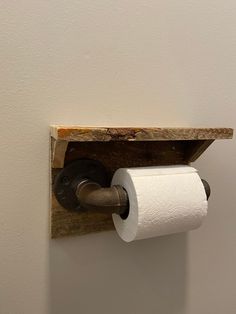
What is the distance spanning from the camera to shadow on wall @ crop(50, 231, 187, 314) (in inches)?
18.2

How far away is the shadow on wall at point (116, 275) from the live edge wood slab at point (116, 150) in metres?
0.03

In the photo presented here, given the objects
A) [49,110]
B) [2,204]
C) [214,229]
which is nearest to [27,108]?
[49,110]

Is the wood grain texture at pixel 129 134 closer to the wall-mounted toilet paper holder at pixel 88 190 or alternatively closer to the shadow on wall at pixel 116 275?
the wall-mounted toilet paper holder at pixel 88 190

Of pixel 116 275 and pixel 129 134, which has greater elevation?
pixel 129 134

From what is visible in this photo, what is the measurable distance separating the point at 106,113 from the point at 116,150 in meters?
0.06

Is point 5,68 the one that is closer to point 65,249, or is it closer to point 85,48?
point 85,48

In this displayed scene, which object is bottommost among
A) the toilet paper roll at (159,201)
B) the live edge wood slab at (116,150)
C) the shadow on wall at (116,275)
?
the shadow on wall at (116,275)

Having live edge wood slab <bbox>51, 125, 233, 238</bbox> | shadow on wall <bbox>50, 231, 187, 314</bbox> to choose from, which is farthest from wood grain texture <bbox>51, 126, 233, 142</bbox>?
shadow on wall <bbox>50, 231, 187, 314</bbox>

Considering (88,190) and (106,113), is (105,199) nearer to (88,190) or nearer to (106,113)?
(88,190)

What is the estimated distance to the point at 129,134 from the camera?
15.0 inches

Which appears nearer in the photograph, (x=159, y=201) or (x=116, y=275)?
(x=159, y=201)

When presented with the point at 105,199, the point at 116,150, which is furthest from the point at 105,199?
the point at 116,150

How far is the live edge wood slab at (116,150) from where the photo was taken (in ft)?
1.25

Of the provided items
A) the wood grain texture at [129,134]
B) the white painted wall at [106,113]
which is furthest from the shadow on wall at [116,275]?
the wood grain texture at [129,134]
